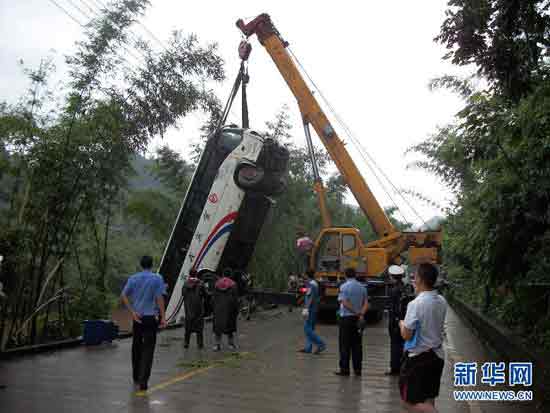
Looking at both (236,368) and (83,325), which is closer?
(236,368)

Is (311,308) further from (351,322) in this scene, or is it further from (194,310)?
(194,310)

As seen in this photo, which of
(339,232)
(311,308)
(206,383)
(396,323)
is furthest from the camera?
(339,232)

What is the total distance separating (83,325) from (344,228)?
30.5ft

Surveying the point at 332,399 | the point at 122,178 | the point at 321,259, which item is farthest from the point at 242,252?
the point at 332,399

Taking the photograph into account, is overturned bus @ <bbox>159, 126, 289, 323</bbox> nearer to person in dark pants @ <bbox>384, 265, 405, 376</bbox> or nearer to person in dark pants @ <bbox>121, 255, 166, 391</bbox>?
person in dark pants @ <bbox>384, 265, 405, 376</bbox>

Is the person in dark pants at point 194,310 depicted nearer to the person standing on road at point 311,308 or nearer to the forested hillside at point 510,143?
the person standing on road at point 311,308

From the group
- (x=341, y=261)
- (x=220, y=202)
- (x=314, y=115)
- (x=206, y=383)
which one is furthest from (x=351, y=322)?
(x=314, y=115)

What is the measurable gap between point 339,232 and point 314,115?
3.76 metres

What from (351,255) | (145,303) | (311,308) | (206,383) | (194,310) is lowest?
(206,383)

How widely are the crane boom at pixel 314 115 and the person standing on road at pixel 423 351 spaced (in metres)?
→ 14.7

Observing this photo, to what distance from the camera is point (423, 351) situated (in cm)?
525

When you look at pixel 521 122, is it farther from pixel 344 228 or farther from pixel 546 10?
pixel 344 228

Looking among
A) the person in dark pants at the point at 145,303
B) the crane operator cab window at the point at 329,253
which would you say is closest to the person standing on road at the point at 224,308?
the person in dark pants at the point at 145,303

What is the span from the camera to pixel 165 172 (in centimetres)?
2445
